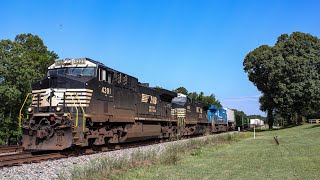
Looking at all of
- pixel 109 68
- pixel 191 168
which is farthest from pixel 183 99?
pixel 191 168

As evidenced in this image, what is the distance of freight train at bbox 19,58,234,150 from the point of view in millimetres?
13266

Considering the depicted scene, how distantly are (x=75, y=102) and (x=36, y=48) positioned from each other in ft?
107

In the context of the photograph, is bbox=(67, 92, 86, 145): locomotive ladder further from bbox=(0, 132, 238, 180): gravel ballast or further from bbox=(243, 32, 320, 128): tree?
bbox=(243, 32, 320, 128): tree

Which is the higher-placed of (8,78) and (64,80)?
(8,78)

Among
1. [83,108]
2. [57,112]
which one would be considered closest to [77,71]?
[83,108]

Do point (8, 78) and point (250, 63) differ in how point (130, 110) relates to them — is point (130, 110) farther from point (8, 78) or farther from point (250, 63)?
point (250, 63)

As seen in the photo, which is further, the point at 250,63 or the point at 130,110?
the point at 250,63

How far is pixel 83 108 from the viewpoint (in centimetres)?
1388

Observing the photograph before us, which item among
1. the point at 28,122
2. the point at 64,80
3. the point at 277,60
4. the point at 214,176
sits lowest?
the point at 214,176

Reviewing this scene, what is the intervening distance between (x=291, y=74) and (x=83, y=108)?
34728mm

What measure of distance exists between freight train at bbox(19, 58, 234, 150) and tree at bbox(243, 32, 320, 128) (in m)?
26.9

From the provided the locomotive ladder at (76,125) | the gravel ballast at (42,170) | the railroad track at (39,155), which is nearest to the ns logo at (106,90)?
the locomotive ladder at (76,125)

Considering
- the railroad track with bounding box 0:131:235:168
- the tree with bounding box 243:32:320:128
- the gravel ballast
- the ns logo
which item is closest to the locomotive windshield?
the ns logo

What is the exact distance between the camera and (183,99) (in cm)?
3047
